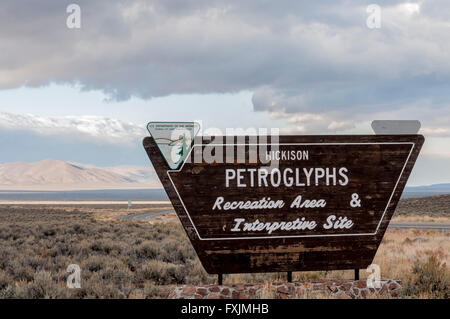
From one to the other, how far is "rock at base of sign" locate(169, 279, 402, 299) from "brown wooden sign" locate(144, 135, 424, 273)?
36 cm

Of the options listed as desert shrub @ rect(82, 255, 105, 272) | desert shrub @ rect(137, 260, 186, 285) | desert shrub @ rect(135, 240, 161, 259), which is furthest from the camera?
desert shrub @ rect(135, 240, 161, 259)

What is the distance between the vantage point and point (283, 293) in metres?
8.66

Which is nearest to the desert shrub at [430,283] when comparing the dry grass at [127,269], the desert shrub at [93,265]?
the dry grass at [127,269]

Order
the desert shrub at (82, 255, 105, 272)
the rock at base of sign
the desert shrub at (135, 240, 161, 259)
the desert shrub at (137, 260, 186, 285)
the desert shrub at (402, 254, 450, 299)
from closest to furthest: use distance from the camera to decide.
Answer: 1. the rock at base of sign
2. the desert shrub at (402, 254, 450, 299)
3. the desert shrub at (137, 260, 186, 285)
4. the desert shrub at (82, 255, 105, 272)
5. the desert shrub at (135, 240, 161, 259)

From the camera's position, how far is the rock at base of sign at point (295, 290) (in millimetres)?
8422

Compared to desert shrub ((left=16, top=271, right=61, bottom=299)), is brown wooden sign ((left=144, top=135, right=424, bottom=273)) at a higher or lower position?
higher

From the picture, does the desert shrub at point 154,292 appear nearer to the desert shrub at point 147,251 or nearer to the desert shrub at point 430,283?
the desert shrub at point 147,251

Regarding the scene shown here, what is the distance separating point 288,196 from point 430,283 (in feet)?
12.7

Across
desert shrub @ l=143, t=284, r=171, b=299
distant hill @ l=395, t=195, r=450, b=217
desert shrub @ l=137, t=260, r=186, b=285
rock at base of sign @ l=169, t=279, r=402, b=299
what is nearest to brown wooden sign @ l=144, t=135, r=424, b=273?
rock at base of sign @ l=169, t=279, r=402, b=299

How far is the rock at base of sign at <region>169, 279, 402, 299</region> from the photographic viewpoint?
842 centimetres

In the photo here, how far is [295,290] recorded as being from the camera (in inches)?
342

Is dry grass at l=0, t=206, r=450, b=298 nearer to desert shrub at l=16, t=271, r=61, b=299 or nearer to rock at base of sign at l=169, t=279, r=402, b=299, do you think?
desert shrub at l=16, t=271, r=61, b=299
